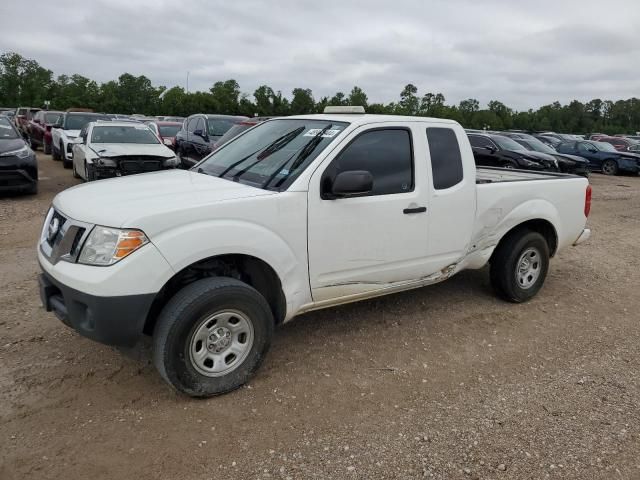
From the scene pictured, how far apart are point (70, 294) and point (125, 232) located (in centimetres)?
50

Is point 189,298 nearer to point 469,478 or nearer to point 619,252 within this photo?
point 469,478

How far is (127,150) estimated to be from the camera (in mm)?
10414

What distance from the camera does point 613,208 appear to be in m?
12.1

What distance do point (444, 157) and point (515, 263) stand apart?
56.8 inches

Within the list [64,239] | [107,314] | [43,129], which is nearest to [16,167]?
[64,239]

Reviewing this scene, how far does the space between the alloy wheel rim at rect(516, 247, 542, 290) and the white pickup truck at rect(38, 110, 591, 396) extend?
277 millimetres

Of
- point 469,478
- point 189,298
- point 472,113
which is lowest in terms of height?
point 469,478

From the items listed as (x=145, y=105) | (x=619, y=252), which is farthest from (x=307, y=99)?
(x=619, y=252)

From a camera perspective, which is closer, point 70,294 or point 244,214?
point 70,294

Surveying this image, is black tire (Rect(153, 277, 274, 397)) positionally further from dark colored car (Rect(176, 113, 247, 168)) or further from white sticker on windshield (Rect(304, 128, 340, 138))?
dark colored car (Rect(176, 113, 247, 168))

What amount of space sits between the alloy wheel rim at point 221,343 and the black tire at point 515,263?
2.84 metres

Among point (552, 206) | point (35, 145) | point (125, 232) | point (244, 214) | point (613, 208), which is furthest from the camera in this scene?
point (35, 145)

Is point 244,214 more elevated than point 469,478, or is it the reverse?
point 244,214

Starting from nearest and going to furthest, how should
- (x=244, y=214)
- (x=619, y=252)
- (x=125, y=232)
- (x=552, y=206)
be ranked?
(x=125, y=232) < (x=244, y=214) < (x=552, y=206) < (x=619, y=252)
